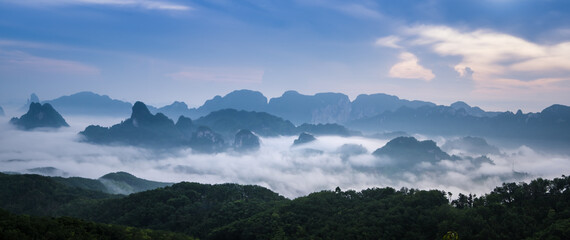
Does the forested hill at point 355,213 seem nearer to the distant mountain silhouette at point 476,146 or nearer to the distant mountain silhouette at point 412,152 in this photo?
the distant mountain silhouette at point 412,152

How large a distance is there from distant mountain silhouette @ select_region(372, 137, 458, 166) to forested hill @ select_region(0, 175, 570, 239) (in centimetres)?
11077

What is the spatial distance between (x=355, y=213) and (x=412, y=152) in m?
125

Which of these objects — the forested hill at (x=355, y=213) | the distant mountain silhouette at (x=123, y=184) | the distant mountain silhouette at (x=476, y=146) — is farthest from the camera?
the distant mountain silhouette at (x=476, y=146)

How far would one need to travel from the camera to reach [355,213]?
4297 cm

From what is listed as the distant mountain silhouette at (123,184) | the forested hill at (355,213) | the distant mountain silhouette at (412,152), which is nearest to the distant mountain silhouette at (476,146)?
the distant mountain silhouette at (412,152)

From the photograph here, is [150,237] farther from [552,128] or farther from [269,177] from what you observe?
[552,128]

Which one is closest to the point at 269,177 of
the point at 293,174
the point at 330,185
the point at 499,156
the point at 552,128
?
the point at 293,174

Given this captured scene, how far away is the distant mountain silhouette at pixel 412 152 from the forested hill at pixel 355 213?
363 feet

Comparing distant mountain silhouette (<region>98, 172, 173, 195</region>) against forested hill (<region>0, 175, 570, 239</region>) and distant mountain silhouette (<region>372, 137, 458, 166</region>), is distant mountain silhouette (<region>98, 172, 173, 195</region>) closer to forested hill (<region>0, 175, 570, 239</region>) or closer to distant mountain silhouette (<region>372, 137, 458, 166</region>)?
forested hill (<region>0, 175, 570, 239</region>)

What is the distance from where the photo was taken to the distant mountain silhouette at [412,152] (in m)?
153

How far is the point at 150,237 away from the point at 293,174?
13555cm

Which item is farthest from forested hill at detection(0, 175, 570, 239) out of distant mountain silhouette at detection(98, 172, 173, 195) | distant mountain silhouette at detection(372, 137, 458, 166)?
distant mountain silhouette at detection(372, 137, 458, 166)

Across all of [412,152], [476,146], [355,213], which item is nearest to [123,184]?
[355,213]

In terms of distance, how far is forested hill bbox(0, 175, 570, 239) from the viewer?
33.5m
